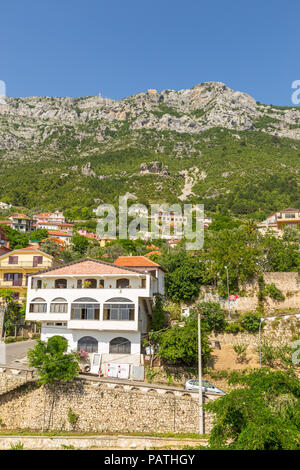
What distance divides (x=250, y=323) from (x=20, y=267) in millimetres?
27533

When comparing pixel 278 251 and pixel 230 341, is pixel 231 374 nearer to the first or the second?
pixel 230 341

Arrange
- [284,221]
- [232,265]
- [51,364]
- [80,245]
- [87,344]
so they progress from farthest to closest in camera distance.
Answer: [284,221] → [80,245] → [232,265] → [87,344] → [51,364]

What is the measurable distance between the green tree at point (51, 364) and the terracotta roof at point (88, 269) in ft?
29.9

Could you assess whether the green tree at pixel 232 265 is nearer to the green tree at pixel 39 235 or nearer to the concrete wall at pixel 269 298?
the concrete wall at pixel 269 298

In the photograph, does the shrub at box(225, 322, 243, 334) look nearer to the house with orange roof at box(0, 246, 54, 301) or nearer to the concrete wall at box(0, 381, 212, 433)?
A: the concrete wall at box(0, 381, 212, 433)

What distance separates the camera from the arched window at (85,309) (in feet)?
103

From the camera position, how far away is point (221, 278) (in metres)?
40.4

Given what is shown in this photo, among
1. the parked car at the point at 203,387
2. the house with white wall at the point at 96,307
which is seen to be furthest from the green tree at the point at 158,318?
the parked car at the point at 203,387

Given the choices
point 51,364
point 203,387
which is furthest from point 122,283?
point 203,387

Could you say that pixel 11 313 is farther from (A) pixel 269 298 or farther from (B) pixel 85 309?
(A) pixel 269 298

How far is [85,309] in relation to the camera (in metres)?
31.7

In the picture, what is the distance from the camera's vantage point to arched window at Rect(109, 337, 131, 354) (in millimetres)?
30438

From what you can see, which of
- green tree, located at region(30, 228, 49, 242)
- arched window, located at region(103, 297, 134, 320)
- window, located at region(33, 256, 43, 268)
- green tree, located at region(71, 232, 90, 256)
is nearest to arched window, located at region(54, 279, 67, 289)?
arched window, located at region(103, 297, 134, 320)
